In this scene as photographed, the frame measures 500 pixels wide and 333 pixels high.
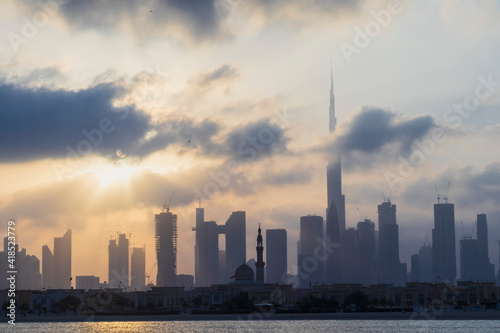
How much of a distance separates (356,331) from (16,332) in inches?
Answer: 3262

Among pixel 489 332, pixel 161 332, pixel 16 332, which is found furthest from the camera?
pixel 16 332

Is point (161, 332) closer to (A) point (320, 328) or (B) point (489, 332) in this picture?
(A) point (320, 328)

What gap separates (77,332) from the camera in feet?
606

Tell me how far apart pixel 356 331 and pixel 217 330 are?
33.6 meters

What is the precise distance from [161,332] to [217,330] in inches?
554

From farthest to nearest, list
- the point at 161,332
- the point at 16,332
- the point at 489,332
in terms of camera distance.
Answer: the point at 16,332, the point at 161,332, the point at 489,332

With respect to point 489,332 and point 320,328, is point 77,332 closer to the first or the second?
point 320,328

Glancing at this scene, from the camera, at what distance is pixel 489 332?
527ft

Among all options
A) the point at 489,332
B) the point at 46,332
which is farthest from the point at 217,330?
the point at 489,332

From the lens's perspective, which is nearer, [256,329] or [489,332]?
[489,332]

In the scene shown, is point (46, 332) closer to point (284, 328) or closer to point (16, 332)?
point (16, 332)

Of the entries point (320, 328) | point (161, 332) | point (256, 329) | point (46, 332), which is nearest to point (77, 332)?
point (46, 332)

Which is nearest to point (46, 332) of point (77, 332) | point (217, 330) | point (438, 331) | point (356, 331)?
point (77, 332)

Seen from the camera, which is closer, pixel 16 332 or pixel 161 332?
pixel 161 332
